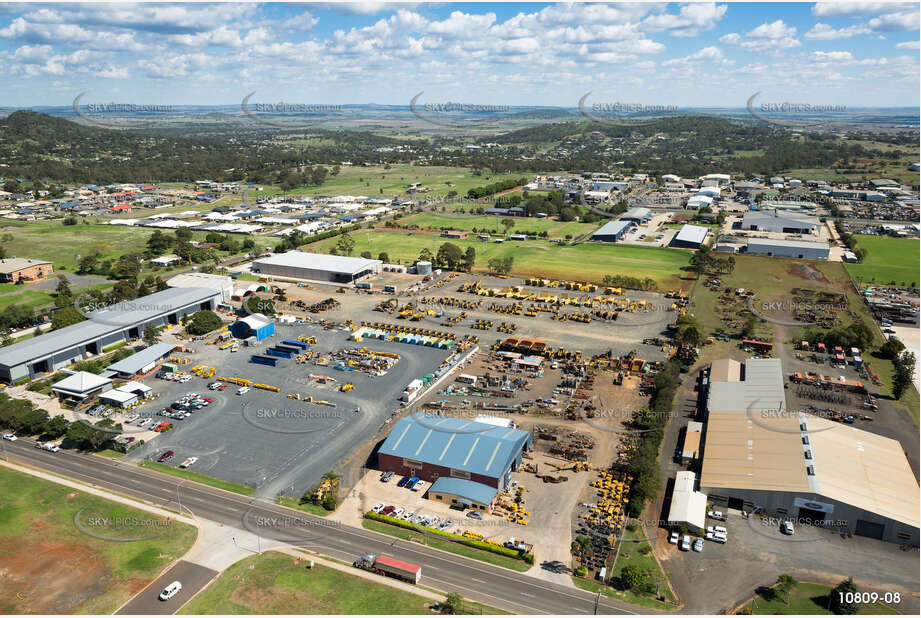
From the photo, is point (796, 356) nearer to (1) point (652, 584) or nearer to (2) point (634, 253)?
(1) point (652, 584)

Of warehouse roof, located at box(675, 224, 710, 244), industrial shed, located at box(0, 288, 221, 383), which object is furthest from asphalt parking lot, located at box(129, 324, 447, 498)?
warehouse roof, located at box(675, 224, 710, 244)

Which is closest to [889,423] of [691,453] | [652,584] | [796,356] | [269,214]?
[796,356]

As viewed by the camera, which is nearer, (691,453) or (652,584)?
(652,584)

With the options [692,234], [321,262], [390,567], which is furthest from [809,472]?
[692,234]

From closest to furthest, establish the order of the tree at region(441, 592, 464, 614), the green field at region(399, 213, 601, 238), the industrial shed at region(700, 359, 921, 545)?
the tree at region(441, 592, 464, 614) < the industrial shed at region(700, 359, 921, 545) < the green field at region(399, 213, 601, 238)

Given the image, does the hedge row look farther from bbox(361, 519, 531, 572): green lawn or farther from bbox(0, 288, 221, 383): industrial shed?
bbox(0, 288, 221, 383): industrial shed

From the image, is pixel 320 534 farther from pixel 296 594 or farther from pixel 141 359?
pixel 141 359
